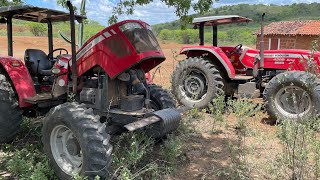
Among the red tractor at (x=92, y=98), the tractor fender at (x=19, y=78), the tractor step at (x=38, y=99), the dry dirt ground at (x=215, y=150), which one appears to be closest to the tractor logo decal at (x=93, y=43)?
the red tractor at (x=92, y=98)

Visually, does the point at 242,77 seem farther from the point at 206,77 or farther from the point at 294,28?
the point at 294,28

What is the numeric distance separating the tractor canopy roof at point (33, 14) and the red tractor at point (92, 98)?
13 millimetres

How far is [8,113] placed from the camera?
15.0ft

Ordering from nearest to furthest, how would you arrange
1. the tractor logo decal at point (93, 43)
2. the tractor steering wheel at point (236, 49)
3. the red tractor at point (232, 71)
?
1. the tractor logo decal at point (93, 43)
2. the red tractor at point (232, 71)
3. the tractor steering wheel at point (236, 49)

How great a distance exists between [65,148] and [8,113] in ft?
3.47

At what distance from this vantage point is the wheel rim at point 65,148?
3.96 meters

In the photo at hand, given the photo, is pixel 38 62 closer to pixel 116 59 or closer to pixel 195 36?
pixel 116 59

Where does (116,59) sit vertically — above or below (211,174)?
above

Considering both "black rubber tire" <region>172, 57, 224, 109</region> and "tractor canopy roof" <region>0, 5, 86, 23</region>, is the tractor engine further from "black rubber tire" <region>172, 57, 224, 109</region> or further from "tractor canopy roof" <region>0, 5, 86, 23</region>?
"black rubber tire" <region>172, 57, 224, 109</region>

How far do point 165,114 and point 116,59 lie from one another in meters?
0.82

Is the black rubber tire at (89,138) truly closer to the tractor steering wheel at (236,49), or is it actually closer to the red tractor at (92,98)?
the red tractor at (92,98)

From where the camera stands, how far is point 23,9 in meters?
4.64

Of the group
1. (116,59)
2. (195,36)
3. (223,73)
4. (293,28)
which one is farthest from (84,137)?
(195,36)

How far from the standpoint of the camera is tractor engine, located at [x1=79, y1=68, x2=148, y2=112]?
4.28 m
